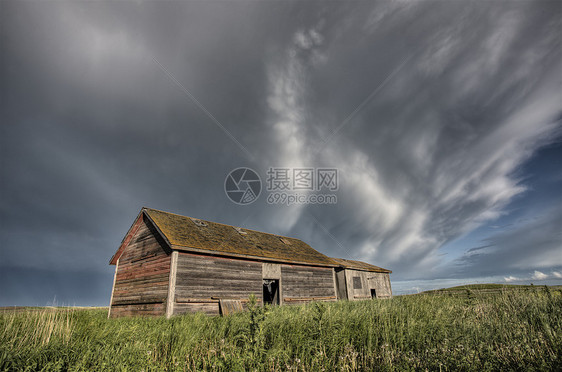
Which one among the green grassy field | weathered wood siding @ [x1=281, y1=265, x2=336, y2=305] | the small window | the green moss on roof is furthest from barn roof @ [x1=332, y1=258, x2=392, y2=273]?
the green grassy field

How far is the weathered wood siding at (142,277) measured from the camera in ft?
42.0

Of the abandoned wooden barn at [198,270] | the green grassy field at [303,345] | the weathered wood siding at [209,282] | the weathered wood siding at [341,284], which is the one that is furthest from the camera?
the weathered wood siding at [341,284]

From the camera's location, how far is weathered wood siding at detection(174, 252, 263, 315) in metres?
12.5

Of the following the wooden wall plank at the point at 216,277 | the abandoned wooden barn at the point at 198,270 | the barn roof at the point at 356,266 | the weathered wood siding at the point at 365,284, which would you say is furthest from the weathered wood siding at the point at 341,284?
the wooden wall plank at the point at 216,277

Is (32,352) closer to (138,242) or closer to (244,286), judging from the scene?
(244,286)

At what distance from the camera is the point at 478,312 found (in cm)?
861

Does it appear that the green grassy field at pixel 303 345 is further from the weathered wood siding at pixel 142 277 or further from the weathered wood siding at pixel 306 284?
the weathered wood siding at pixel 306 284

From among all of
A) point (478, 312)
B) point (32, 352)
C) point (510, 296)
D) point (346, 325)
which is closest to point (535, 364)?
point (346, 325)

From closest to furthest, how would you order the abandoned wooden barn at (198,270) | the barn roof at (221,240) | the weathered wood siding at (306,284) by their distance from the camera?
the abandoned wooden barn at (198,270), the barn roof at (221,240), the weathered wood siding at (306,284)

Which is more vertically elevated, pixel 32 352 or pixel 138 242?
pixel 138 242

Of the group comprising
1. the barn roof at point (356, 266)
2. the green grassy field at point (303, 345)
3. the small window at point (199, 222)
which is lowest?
the green grassy field at point (303, 345)

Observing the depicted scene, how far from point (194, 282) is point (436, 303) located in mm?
10860

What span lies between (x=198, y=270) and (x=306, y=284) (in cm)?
835

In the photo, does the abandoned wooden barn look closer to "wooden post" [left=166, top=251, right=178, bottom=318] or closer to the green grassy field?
"wooden post" [left=166, top=251, right=178, bottom=318]
